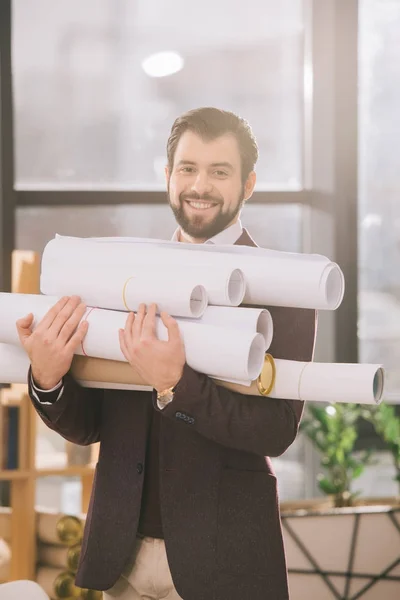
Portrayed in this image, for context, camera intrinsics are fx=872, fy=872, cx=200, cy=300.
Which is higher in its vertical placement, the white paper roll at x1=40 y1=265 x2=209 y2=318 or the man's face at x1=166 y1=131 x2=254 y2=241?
the man's face at x1=166 y1=131 x2=254 y2=241

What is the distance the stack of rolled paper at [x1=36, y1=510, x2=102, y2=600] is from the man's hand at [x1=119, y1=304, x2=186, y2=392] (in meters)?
1.57

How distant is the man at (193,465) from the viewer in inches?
55.8

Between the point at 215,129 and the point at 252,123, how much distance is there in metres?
1.99

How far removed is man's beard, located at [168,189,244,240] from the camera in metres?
1.47

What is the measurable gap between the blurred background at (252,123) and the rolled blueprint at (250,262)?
74.8 inches

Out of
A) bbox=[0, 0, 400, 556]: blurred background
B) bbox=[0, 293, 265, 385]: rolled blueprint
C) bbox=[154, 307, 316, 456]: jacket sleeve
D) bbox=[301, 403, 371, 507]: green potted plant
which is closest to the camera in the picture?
bbox=[0, 293, 265, 385]: rolled blueprint

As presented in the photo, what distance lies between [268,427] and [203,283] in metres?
0.28

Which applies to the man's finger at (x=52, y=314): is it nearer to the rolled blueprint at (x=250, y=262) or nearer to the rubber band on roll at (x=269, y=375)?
the rolled blueprint at (x=250, y=262)

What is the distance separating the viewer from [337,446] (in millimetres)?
2992

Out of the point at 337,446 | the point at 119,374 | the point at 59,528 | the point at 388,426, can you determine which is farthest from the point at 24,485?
the point at 119,374

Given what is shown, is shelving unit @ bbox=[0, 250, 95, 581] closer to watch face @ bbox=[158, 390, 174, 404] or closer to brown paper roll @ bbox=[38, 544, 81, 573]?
brown paper roll @ bbox=[38, 544, 81, 573]

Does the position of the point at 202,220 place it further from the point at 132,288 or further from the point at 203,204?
the point at 132,288

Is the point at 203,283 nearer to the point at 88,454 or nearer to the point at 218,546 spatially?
the point at 218,546

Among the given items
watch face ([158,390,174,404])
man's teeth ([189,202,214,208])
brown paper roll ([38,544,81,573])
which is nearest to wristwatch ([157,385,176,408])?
watch face ([158,390,174,404])
